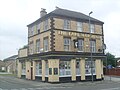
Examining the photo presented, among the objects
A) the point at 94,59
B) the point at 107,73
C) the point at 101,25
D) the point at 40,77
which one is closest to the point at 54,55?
the point at 40,77

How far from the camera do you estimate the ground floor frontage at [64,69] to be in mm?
38062

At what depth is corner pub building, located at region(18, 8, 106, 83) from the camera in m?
38.7

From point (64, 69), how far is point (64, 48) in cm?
327

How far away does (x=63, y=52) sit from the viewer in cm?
3900

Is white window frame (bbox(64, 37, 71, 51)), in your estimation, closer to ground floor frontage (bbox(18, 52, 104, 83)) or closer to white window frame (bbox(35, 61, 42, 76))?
ground floor frontage (bbox(18, 52, 104, 83))

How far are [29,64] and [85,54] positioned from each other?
35.9 feet

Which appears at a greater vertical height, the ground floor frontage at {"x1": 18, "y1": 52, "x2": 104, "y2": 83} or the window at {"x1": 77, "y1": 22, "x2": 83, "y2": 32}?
the window at {"x1": 77, "y1": 22, "x2": 83, "y2": 32}

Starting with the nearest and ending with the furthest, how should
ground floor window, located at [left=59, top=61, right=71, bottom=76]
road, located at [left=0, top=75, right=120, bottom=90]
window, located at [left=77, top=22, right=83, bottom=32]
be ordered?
1. road, located at [left=0, top=75, right=120, bottom=90]
2. ground floor window, located at [left=59, top=61, right=71, bottom=76]
3. window, located at [left=77, top=22, right=83, bottom=32]

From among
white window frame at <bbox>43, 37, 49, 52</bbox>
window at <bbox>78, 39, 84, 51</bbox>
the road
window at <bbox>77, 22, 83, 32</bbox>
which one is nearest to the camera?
the road

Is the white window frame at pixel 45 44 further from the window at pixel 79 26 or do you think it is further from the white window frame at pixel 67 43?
the window at pixel 79 26

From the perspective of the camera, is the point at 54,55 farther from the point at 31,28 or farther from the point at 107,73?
the point at 107,73

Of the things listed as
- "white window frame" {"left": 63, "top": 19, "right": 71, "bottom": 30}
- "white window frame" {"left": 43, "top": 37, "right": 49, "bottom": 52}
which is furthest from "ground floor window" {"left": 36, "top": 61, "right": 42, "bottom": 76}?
"white window frame" {"left": 63, "top": 19, "right": 71, "bottom": 30}

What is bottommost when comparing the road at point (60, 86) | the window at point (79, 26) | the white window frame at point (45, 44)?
the road at point (60, 86)

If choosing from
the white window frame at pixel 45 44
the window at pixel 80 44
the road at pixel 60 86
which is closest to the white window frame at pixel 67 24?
the window at pixel 80 44
